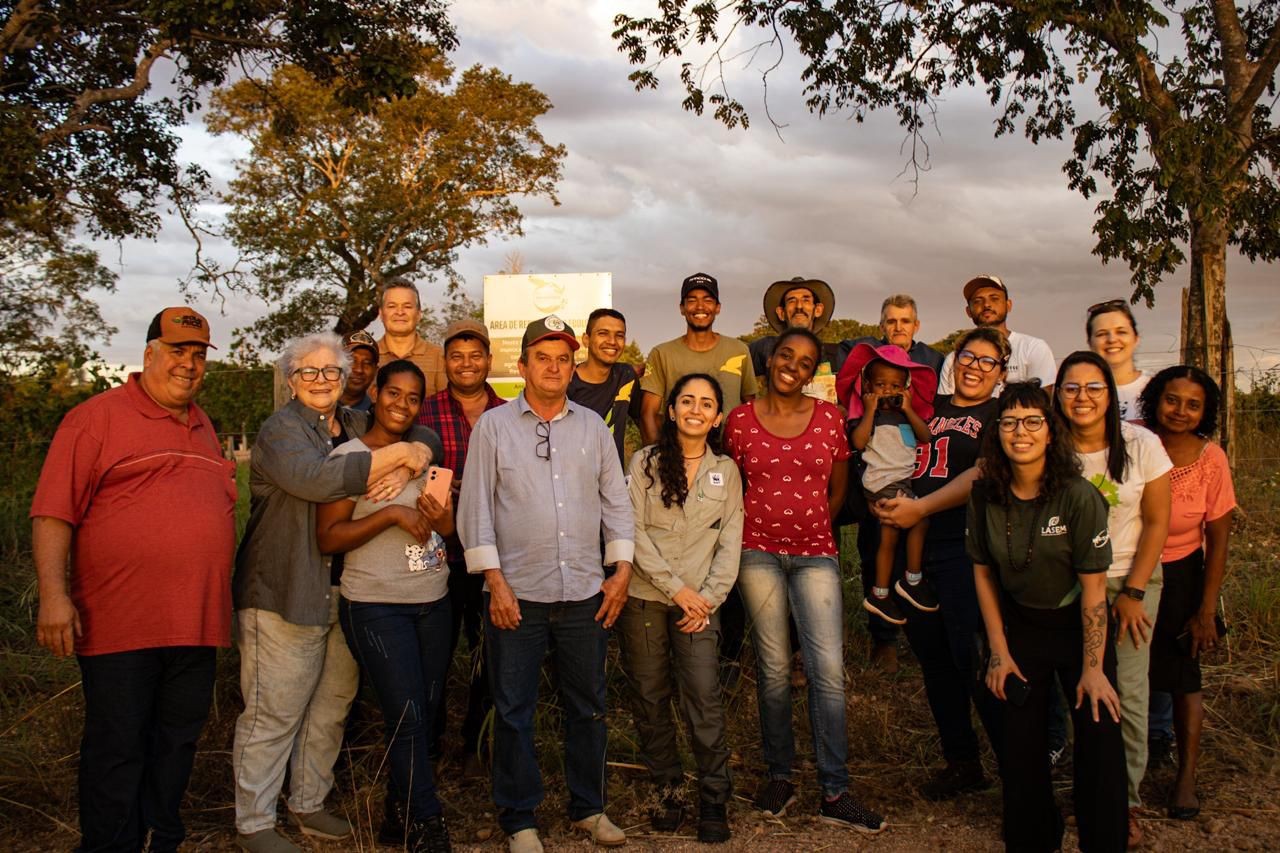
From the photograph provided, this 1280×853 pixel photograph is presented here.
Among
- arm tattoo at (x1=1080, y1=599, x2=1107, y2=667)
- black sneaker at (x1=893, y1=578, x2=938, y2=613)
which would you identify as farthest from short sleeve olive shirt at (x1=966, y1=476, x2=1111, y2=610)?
black sneaker at (x1=893, y1=578, x2=938, y2=613)

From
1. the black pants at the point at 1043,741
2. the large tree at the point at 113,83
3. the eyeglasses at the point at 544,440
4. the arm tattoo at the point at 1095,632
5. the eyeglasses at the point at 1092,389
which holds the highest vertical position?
the large tree at the point at 113,83

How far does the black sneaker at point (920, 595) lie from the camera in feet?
14.5

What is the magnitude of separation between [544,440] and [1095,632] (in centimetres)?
223

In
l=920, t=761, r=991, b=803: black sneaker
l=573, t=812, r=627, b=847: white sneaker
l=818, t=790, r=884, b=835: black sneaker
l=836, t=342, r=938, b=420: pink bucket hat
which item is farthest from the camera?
l=836, t=342, r=938, b=420: pink bucket hat

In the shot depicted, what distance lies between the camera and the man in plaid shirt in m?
4.60

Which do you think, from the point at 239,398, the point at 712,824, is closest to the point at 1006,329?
the point at 712,824

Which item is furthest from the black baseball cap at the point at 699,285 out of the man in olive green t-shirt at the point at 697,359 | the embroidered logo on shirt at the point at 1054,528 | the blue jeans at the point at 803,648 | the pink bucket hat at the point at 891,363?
the embroidered logo on shirt at the point at 1054,528

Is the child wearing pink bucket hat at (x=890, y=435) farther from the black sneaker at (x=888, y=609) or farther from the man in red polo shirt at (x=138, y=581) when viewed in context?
the man in red polo shirt at (x=138, y=581)

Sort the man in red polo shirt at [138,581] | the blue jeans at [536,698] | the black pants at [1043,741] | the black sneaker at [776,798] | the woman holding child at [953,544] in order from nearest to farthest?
the man in red polo shirt at [138,581] → the black pants at [1043,741] → the blue jeans at [536,698] → the black sneaker at [776,798] → the woman holding child at [953,544]

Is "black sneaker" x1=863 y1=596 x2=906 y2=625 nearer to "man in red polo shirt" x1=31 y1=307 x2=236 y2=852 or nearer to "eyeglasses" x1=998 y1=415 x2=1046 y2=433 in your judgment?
"eyeglasses" x1=998 y1=415 x2=1046 y2=433

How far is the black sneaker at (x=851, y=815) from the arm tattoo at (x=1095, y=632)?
1164 millimetres

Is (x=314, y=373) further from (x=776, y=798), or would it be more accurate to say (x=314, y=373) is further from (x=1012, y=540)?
(x=1012, y=540)

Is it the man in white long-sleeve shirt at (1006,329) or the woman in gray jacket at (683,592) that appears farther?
the man in white long-sleeve shirt at (1006,329)

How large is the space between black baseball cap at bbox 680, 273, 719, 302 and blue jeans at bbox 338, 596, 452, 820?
2.46 meters
